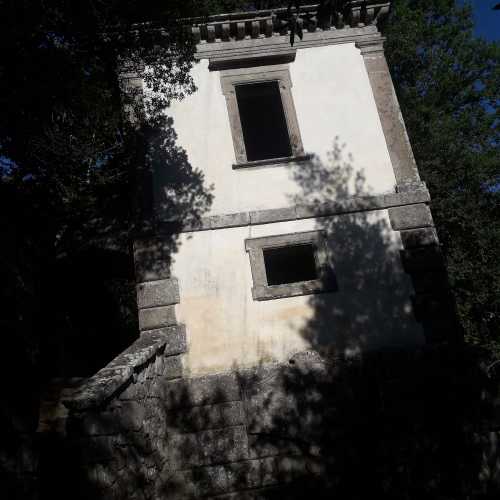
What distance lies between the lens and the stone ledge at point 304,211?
21.6 feet

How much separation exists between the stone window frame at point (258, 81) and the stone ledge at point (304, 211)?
3.08ft

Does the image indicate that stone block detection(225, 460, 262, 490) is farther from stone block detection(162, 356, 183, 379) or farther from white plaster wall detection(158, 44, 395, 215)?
white plaster wall detection(158, 44, 395, 215)

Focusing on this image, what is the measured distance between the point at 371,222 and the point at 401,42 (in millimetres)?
11224

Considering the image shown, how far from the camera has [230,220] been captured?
21.7ft

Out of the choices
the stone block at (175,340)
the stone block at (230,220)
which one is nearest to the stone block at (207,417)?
the stone block at (175,340)

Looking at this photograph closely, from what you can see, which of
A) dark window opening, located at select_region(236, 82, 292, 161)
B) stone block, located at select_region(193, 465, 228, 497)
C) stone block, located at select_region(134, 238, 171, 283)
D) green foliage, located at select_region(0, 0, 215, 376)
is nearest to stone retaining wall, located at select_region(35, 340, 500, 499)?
stone block, located at select_region(193, 465, 228, 497)

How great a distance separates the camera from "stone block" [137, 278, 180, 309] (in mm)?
6270

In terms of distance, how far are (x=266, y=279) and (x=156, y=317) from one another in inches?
71.2

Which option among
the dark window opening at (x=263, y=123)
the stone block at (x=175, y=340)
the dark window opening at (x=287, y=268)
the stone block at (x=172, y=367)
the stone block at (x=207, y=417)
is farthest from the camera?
the dark window opening at (x=287, y=268)

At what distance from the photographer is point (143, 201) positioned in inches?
267

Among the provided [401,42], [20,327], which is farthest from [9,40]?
[401,42]

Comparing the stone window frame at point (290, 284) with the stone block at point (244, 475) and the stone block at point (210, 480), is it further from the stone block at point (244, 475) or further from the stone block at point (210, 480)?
the stone block at point (210, 480)

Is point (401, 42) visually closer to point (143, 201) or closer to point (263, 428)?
point (143, 201)

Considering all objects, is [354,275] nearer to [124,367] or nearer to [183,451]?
[183,451]
